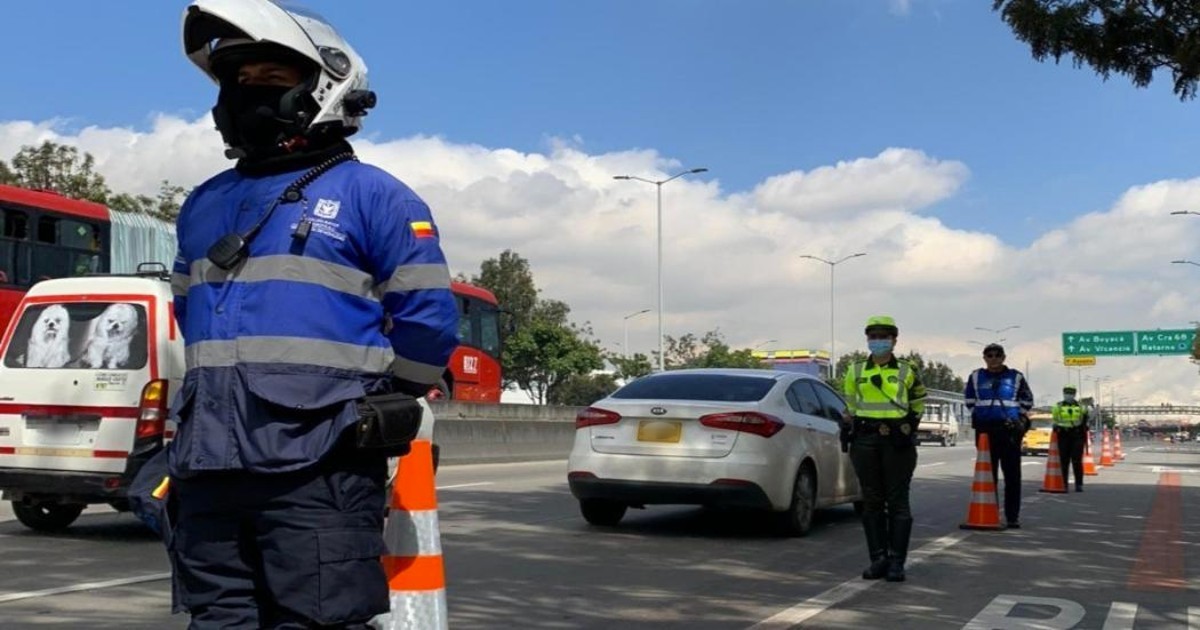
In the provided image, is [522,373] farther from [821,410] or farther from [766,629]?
[766,629]

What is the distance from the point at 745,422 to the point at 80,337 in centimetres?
526

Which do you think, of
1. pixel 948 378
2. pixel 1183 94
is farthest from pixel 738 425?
pixel 948 378

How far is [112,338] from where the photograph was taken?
30.6 feet

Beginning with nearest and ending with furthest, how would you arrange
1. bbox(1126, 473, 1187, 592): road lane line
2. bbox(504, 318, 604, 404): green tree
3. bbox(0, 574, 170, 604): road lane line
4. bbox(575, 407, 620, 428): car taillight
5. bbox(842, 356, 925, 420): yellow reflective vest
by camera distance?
1. bbox(0, 574, 170, 604): road lane line
2. bbox(1126, 473, 1187, 592): road lane line
3. bbox(842, 356, 925, 420): yellow reflective vest
4. bbox(575, 407, 620, 428): car taillight
5. bbox(504, 318, 604, 404): green tree

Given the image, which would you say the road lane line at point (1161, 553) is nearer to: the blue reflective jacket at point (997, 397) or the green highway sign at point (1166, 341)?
the blue reflective jacket at point (997, 397)

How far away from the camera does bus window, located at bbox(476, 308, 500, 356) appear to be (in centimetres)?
3262

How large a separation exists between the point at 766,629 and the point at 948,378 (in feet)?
538

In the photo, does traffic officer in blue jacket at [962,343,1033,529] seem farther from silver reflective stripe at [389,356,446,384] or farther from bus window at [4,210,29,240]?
bus window at [4,210,29,240]

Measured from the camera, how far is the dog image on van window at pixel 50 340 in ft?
31.2

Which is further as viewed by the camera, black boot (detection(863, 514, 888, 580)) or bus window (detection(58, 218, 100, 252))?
bus window (detection(58, 218, 100, 252))

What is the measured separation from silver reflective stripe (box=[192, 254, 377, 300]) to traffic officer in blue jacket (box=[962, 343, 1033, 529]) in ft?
34.2

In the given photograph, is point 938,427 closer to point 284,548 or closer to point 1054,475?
point 1054,475

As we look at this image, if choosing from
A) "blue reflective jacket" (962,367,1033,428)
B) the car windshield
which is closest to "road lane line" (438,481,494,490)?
the car windshield

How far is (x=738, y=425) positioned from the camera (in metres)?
10.2
